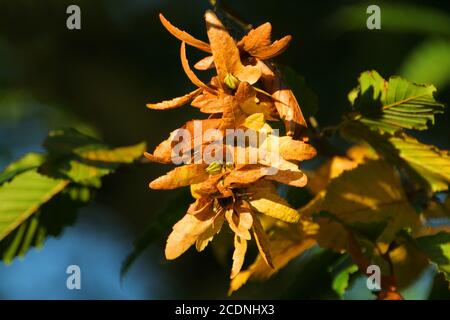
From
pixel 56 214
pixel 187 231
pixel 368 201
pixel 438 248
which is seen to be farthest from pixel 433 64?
pixel 187 231

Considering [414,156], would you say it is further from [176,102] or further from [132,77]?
[132,77]

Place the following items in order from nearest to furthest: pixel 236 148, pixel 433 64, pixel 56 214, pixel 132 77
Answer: pixel 236 148 < pixel 56 214 < pixel 433 64 < pixel 132 77

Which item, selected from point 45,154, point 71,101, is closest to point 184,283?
point 71,101

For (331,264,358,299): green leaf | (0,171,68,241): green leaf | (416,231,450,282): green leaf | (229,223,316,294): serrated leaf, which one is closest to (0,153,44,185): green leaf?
(0,171,68,241): green leaf

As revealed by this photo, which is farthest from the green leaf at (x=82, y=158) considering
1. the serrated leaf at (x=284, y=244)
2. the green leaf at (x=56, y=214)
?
the serrated leaf at (x=284, y=244)

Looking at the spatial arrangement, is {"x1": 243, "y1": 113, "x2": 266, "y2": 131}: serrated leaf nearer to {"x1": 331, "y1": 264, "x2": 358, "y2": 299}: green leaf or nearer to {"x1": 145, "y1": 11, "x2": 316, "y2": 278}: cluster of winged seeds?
{"x1": 145, "y1": 11, "x2": 316, "y2": 278}: cluster of winged seeds

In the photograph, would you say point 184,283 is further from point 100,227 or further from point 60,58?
point 60,58
